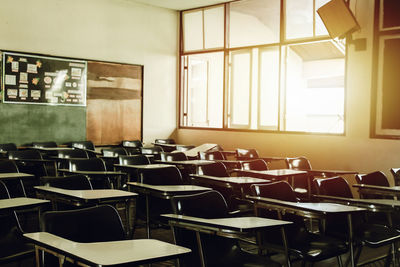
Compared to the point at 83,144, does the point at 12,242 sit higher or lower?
lower

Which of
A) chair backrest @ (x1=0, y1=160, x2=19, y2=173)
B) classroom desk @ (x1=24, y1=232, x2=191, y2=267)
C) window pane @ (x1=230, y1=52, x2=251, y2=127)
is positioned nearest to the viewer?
classroom desk @ (x1=24, y1=232, x2=191, y2=267)

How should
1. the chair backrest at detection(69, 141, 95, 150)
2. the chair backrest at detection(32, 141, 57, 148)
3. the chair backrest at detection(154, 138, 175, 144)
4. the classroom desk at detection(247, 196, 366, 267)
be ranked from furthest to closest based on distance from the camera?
1. the chair backrest at detection(154, 138, 175, 144)
2. the chair backrest at detection(69, 141, 95, 150)
3. the chair backrest at detection(32, 141, 57, 148)
4. the classroom desk at detection(247, 196, 366, 267)

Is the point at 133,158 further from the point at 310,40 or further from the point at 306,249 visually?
the point at 310,40

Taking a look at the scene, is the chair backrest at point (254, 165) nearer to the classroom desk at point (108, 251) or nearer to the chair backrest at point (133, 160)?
the chair backrest at point (133, 160)

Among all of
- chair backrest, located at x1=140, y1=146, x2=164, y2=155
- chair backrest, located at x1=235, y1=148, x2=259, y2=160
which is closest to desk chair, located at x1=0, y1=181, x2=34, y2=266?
chair backrest, located at x1=140, y1=146, x2=164, y2=155

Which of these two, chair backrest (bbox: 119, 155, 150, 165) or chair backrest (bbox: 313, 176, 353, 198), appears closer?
chair backrest (bbox: 313, 176, 353, 198)

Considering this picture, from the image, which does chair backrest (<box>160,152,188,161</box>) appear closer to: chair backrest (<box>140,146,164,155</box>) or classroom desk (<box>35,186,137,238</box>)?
chair backrest (<box>140,146,164,155</box>)

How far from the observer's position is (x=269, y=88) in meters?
9.18

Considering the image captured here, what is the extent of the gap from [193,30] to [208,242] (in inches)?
313

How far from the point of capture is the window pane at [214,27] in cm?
977

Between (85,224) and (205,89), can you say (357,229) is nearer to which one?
(85,224)

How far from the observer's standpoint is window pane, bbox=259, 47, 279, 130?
898 centimetres

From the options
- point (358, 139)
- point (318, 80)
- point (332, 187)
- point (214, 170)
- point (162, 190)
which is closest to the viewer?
point (162, 190)

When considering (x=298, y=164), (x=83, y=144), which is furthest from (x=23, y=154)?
(x=298, y=164)
